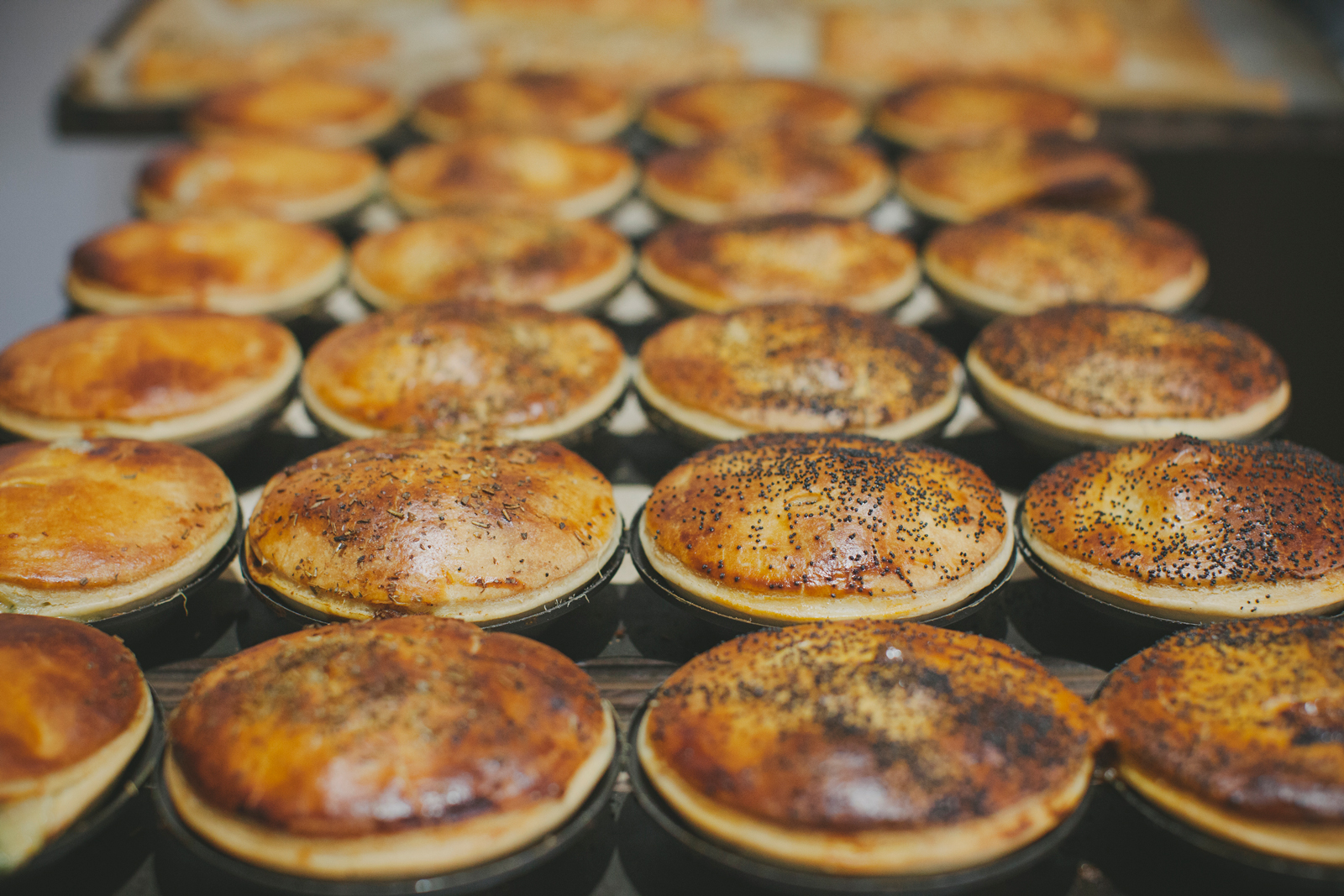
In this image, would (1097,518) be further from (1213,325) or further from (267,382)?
(267,382)

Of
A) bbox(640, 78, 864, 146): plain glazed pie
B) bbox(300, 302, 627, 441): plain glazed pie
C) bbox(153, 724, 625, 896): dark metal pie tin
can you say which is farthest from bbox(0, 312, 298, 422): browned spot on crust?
bbox(640, 78, 864, 146): plain glazed pie

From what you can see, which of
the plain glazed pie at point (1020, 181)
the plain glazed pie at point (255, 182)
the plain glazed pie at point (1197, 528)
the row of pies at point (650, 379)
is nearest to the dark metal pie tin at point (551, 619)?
the row of pies at point (650, 379)

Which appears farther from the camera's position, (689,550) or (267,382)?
(267,382)

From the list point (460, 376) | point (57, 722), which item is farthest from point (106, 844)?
point (460, 376)

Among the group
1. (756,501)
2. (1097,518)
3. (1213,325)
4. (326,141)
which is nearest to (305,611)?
(756,501)

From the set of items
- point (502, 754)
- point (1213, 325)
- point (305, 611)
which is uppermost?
point (1213, 325)

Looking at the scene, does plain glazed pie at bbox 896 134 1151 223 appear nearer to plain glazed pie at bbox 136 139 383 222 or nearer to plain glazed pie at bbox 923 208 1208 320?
plain glazed pie at bbox 923 208 1208 320

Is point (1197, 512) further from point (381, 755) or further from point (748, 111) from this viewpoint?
point (748, 111)

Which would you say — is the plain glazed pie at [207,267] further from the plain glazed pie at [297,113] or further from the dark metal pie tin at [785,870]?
the dark metal pie tin at [785,870]

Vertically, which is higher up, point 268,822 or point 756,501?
point 756,501
